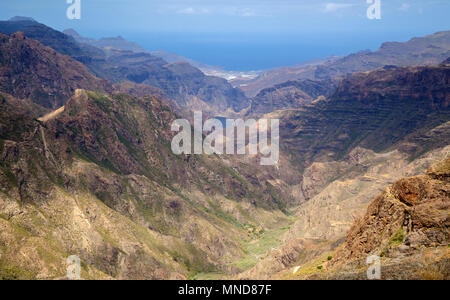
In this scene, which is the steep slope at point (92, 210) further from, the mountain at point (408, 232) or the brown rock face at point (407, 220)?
the mountain at point (408, 232)

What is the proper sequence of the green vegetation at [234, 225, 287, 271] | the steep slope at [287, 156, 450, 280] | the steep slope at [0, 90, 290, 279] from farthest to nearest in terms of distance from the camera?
the green vegetation at [234, 225, 287, 271]
the steep slope at [0, 90, 290, 279]
the steep slope at [287, 156, 450, 280]

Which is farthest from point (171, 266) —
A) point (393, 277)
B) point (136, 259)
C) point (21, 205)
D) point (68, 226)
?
point (393, 277)

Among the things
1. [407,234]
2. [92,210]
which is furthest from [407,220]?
[92,210]

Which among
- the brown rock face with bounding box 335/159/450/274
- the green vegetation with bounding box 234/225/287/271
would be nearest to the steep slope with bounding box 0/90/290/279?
the green vegetation with bounding box 234/225/287/271

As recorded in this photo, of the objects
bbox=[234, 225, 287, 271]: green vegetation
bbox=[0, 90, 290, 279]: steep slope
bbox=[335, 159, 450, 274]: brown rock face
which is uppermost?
bbox=[335, 159, 450, 274]: brown rock face

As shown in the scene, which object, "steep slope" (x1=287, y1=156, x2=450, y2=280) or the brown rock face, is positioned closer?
"steep slope" (x1=287, y1=156, x2=450, y2=280)

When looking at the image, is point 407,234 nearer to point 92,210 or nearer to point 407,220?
point 407,220

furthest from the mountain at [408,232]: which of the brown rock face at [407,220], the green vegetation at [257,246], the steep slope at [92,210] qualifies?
the green vegetation at [257,246]

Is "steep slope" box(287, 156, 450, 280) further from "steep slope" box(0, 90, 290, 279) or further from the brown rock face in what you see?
"steep slope" box(0, 90, 290, 279)

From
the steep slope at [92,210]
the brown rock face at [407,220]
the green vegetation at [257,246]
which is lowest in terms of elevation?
the green vegetation at [257,246]

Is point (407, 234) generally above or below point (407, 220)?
below
